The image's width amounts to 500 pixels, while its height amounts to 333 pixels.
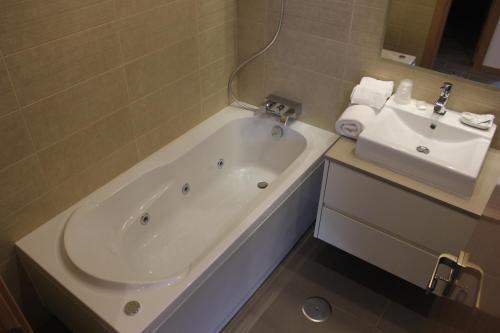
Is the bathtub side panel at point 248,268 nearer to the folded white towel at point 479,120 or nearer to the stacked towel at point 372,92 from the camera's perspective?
the stacked towel at point 372,92

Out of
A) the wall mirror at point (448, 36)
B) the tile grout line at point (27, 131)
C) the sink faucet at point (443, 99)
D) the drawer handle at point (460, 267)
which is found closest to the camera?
the drawer handle at point (460, 267)

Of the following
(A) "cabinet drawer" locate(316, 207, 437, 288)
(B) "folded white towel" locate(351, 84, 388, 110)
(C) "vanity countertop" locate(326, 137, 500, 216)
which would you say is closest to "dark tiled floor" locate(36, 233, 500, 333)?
(A) "cabinet drawer" locate(316, 207, 437, 288)

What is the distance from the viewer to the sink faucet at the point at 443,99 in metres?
1.89

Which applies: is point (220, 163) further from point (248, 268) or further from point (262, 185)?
point (248, 268)

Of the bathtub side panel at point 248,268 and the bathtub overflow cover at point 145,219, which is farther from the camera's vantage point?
the bathtub overflow cover at point 145,219

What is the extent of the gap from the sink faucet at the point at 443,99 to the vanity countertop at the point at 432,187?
0.30 metres

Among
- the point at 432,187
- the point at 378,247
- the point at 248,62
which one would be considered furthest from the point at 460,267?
the point at 248,62

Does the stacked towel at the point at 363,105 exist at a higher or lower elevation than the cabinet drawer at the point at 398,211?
higher

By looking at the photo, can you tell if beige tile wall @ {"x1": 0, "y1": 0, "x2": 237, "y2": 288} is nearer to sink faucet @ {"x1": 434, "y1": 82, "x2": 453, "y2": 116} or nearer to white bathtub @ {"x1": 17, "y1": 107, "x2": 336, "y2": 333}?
white bathtub @ {"x1": 17, "y1": 107, "x2": 336, "y2": 333}

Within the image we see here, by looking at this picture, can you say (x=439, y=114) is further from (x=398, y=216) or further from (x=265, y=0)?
(x=265, y=0)

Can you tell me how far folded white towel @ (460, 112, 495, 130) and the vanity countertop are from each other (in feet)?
0.53

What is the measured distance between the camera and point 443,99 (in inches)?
75.1

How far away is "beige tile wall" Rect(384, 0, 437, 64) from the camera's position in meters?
1.90

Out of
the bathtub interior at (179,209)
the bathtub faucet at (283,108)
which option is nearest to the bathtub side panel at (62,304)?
the bathtub interior at (179,209)
